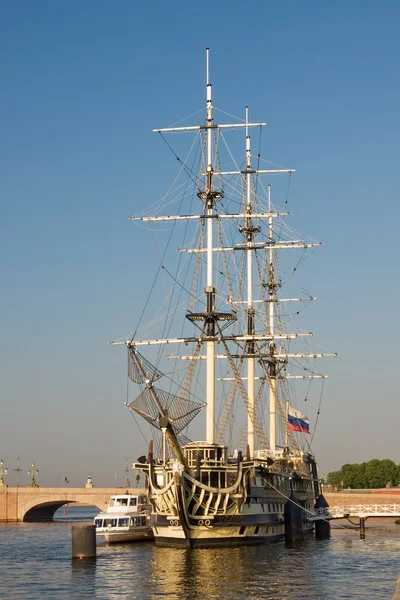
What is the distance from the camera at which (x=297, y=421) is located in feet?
326

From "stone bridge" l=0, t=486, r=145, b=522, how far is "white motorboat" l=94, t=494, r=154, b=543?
165 feet

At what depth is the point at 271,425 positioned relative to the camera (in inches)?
4178

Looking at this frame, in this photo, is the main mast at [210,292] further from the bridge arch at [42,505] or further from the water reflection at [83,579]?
the bridge arch at [42,505]

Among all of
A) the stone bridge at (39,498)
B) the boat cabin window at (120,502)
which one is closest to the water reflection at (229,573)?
the boat cabin window at (120,502)

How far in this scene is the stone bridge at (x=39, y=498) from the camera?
443 ft

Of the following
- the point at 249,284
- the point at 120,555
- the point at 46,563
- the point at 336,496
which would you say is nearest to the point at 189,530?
the point at 120,555

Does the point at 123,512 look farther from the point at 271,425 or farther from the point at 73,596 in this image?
the point at 73,596

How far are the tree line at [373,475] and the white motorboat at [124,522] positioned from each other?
110 meters

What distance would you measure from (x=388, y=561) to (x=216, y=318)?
23587 mm

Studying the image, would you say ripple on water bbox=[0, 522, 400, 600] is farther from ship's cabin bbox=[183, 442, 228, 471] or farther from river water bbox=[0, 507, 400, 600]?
ship's cabin bbox=[183, 442, 228, 471]

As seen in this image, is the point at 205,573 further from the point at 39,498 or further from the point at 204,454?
the point at 39,498

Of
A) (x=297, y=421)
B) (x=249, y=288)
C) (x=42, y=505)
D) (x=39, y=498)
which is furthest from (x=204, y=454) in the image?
(x=42, y=505)

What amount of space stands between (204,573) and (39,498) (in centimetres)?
A: 8582

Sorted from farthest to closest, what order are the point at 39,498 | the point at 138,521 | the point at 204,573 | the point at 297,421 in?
the point at 39,498 < the point at 297,421 < the point at 138,521 < the point at 204,573
